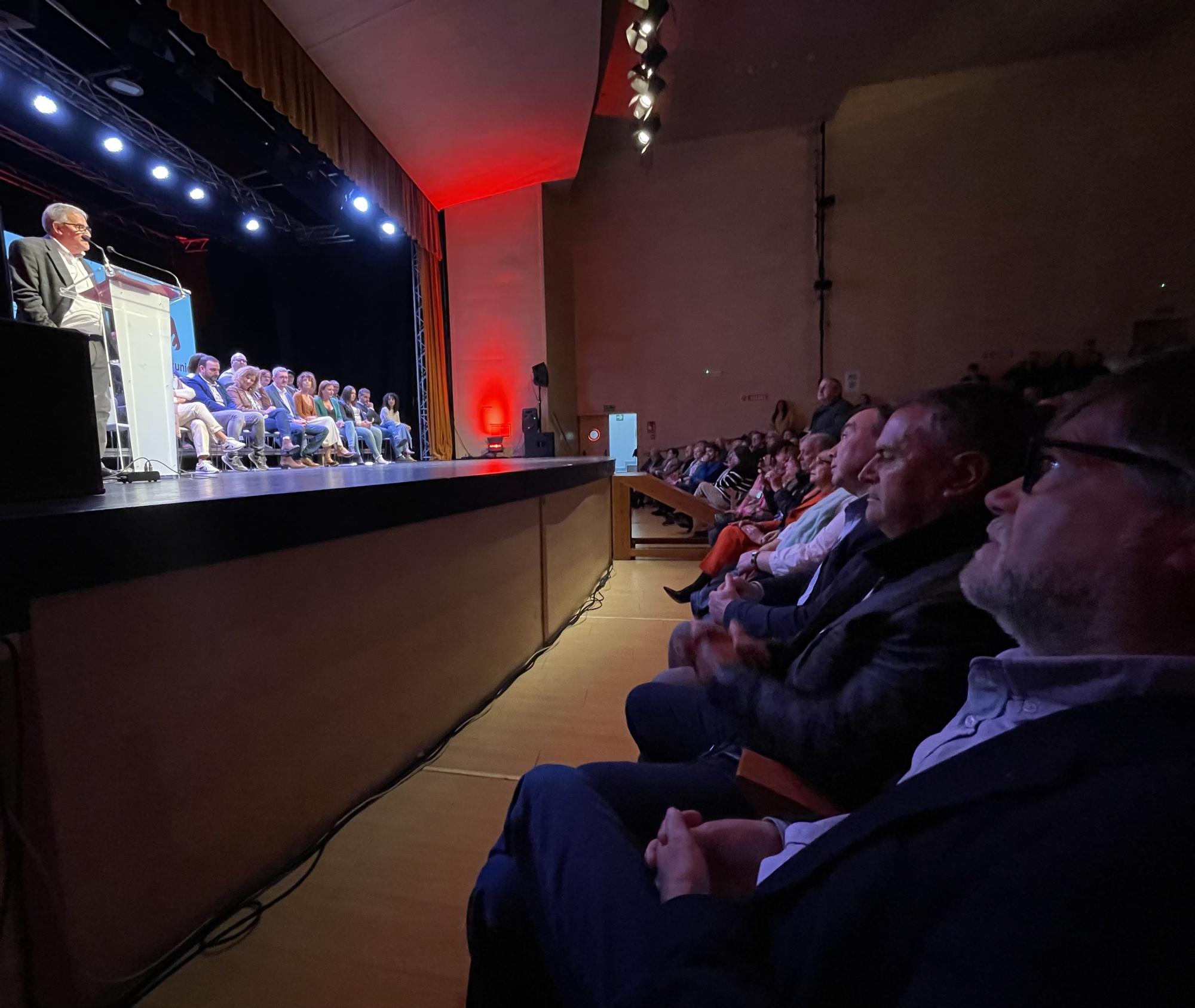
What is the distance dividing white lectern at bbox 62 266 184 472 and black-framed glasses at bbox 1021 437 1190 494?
3099 mm

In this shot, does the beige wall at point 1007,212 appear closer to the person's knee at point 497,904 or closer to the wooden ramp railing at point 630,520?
the wooden ramp railing at point 630,520

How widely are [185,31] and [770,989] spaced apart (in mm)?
5100

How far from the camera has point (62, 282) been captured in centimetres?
239

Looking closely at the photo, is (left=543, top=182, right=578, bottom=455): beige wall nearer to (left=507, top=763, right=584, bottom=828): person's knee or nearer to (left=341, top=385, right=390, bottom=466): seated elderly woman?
(left=341, top=385, right=390, bottom=466): seated elderly woman

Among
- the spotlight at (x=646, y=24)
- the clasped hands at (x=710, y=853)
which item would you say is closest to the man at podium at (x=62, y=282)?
the clasped hands at (x=710, y=853)

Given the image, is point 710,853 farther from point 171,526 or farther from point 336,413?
point 336,413

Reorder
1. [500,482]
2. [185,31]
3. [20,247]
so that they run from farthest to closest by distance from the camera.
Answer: [185,31] → [20,247] → [500,482]

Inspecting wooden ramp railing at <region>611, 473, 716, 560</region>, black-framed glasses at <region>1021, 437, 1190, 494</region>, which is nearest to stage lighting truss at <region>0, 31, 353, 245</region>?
wooden ramp railing at <region>611, 473, 716, 560</region>

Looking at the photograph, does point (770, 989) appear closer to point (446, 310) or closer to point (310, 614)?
point (310, 614)

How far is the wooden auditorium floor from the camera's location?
700 millimetres

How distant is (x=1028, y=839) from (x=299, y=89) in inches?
204

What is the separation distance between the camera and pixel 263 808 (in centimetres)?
84

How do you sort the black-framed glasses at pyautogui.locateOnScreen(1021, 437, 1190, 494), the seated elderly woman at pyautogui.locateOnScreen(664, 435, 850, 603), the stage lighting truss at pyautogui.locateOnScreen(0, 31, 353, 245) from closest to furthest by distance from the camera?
the black-framed glasses at pyautogui.locateOnScreen(1021, 437, 1190, 494), the seated elderly woman at pyautogui.locateOnScreen(664, 435, 850, 603), the stage lighting truss at pyautogui.locateOnScreen(0, 31, 353, 245)

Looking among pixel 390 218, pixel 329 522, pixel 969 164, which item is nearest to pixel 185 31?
pixel 390 218
